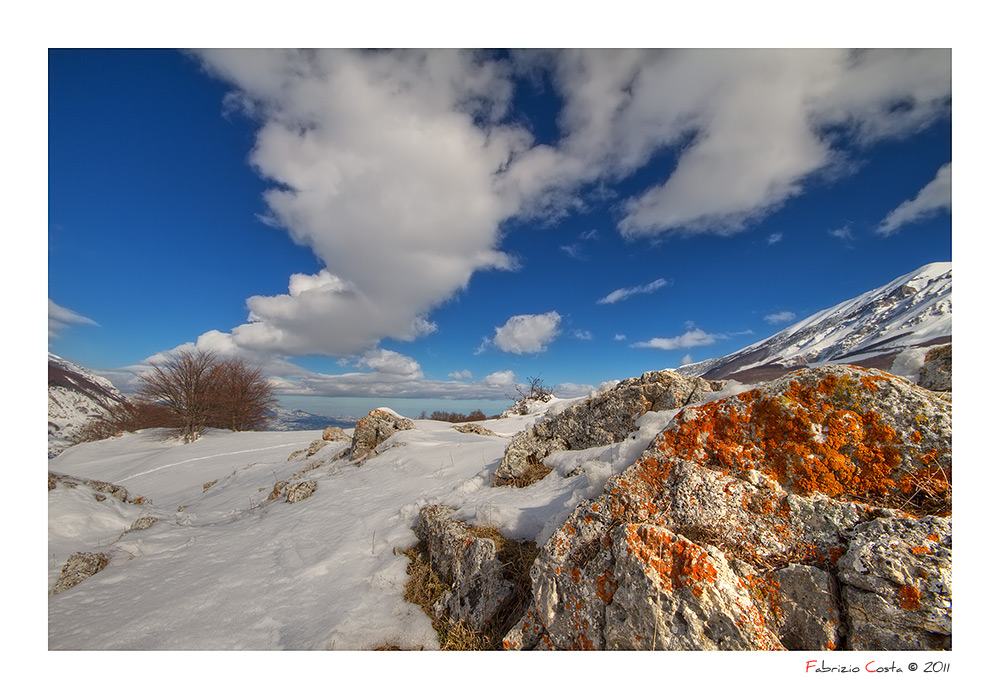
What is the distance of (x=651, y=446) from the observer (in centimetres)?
337

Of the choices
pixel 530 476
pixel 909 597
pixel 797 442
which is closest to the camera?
pixel 909 597

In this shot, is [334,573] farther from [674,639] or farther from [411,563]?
[674,639]

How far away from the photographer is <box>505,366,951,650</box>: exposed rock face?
2.18 meters

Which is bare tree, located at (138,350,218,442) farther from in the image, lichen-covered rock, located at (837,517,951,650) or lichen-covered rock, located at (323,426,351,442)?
lichen-covered rock, located at (837,517,951,650)

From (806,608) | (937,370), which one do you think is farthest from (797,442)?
(937,370)

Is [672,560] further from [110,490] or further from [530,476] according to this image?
[110,490]

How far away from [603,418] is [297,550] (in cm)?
508

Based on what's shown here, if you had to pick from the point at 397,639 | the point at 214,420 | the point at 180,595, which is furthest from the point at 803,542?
the point at 214,420

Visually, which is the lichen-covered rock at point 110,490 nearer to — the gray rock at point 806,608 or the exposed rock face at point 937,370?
the gray rock at point 806,608

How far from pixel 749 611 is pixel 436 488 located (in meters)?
4.96

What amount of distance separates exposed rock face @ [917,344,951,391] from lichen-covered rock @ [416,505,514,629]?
4357 mm

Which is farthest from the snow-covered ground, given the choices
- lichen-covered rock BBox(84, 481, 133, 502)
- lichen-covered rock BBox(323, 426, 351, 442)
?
lichen-covered rock BBox(323, 426, 351, 442)

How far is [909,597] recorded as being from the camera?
2.07 meters

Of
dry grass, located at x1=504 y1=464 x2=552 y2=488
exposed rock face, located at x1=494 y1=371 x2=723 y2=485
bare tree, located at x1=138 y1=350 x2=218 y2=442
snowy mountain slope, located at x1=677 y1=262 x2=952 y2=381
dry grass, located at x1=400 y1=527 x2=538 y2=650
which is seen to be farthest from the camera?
snowy mountain slope, located at x1=677 y1=262 x2=952 y2=381
